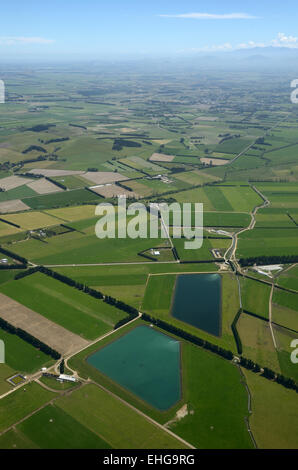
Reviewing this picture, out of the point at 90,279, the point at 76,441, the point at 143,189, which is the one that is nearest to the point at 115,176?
the point at 143,189

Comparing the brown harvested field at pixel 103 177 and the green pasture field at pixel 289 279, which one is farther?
the brown harvested field at pixel 103 177

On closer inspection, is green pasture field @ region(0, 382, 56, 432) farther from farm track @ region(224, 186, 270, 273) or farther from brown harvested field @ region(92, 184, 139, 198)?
brown harvested field @ region(92, 184, 139, 198)

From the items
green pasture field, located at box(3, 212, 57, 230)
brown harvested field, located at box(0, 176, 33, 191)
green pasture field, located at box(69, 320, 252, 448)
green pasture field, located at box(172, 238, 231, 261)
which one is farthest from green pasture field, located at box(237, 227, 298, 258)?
brown harvested field, located at box(0, 176, 33, 191)

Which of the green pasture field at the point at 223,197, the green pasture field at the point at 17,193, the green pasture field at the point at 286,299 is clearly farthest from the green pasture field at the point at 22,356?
the green pasture field at the point at 223,197

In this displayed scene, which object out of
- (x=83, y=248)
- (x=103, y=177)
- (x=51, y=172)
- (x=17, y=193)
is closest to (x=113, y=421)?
(x=83, y=248)

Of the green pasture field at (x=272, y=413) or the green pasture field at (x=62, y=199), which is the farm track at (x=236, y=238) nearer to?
the green pasture field at (x=272, y=413)

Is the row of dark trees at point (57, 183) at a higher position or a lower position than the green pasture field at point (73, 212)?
higher

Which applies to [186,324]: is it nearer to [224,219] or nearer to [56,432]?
[56,432]
